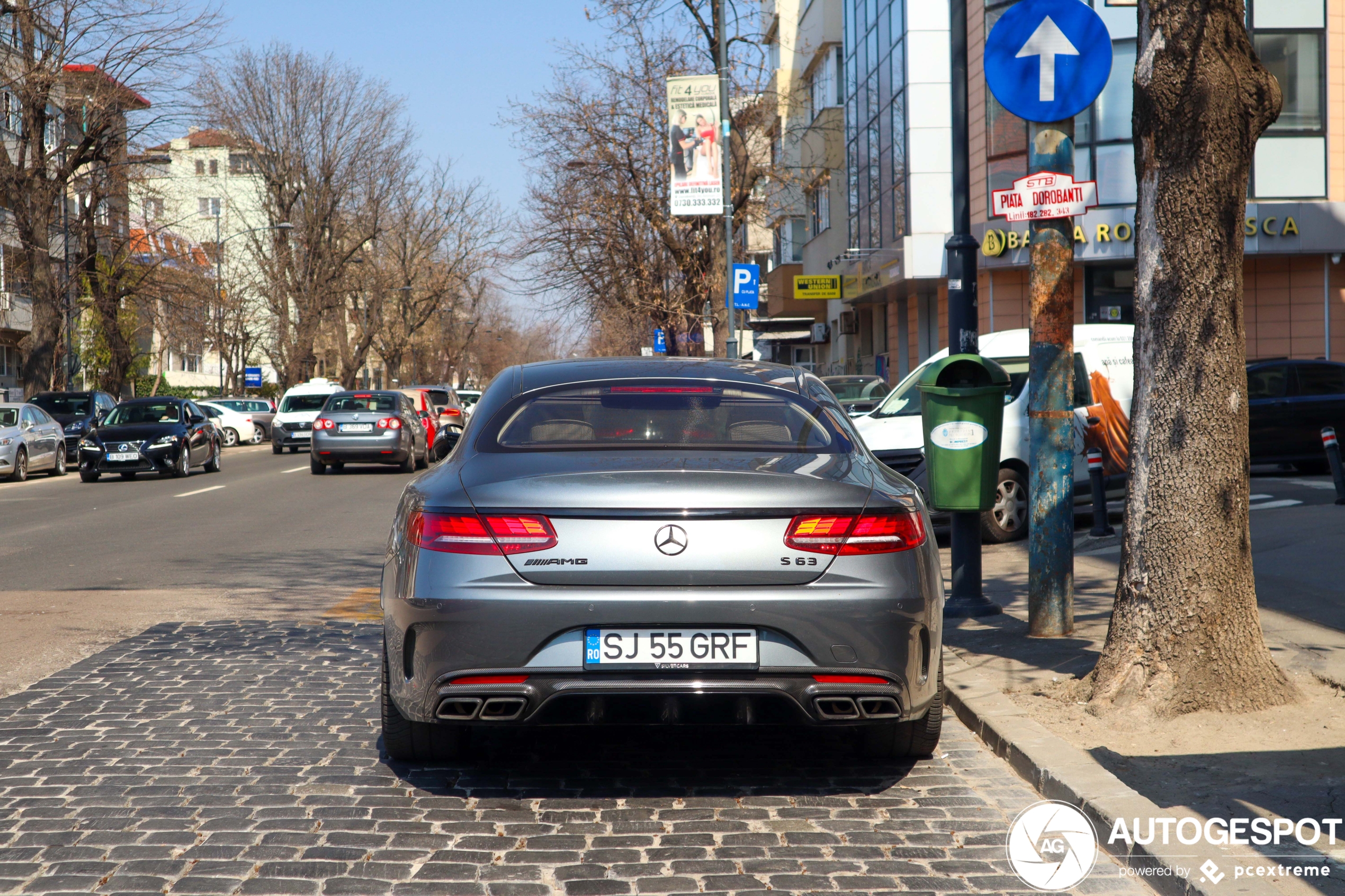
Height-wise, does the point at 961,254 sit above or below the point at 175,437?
above

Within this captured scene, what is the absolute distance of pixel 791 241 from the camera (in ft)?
189

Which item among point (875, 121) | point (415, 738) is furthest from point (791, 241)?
point (415, 738)

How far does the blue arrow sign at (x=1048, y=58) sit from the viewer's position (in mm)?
7113

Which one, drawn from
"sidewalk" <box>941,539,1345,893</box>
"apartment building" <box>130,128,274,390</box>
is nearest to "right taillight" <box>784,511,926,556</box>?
"sidewalk" <box>941,539,1345,893</box>

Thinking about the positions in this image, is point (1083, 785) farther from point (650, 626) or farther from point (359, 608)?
point (359, 608)

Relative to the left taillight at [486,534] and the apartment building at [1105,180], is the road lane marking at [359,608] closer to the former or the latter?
the left taillight at [486,534]

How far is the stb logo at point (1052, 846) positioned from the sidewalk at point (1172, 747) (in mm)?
61

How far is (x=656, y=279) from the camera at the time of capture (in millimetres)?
38688

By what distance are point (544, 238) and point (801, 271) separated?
1308 cm

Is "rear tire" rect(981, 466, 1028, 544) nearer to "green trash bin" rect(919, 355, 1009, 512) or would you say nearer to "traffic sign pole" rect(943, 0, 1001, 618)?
"traffic sign pole" rect(943, 0, 1001, 618)

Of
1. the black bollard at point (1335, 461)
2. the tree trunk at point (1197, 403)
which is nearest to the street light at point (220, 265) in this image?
the black bollard at point (1335, 461)

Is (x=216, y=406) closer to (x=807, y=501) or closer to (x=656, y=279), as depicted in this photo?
(x=656, y=279)

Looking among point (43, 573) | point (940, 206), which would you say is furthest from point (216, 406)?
point (43, 573)

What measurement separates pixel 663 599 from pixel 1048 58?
167 inches
